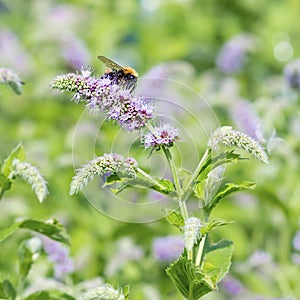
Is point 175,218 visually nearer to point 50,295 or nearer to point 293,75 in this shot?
point 50,295

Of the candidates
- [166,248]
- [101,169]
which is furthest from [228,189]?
[166,248]

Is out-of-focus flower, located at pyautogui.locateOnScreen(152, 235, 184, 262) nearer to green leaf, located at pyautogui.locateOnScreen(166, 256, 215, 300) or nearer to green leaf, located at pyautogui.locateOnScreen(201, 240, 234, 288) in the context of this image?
green leaf, located at pyautogui.locateOnScreen(201, 240, 234, 288)

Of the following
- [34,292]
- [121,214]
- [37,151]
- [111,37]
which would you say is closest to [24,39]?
[111,37]

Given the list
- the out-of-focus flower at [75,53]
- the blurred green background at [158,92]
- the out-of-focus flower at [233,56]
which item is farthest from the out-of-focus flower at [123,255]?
the out-of-focus flower at [233,56]

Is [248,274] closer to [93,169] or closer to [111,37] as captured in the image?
[93,169]

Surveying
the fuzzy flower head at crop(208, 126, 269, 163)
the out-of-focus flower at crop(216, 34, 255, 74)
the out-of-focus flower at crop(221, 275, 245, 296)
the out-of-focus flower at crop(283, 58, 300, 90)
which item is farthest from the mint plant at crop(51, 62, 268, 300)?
the out-of-focus flower at crop(216, 34, 255, 74)

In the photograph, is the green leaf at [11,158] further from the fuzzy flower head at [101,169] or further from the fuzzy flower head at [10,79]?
the fuzzy flower head at [101,169]

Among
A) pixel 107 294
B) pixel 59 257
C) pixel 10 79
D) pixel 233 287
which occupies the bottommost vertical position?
pixel 107 294
